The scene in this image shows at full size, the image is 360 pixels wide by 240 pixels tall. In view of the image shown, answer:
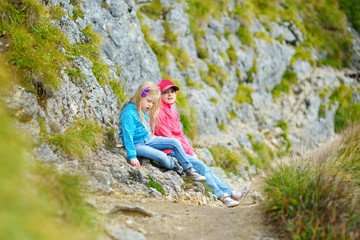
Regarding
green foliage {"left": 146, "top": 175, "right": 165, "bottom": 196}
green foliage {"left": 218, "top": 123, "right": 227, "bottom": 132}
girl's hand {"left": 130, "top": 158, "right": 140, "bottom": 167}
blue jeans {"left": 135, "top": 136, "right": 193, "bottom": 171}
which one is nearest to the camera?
green foliage {"left": 146, "top": 175, "right": 165, "bottom": 196}

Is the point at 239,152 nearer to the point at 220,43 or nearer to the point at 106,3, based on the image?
the point at 220,43

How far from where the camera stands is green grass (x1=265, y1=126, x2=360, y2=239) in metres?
3.29

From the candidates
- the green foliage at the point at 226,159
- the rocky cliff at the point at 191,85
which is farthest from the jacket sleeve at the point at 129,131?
the green foliage at the point at 226,159

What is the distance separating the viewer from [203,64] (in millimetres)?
12219

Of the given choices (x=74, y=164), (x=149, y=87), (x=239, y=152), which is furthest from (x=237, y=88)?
(x=74, y=164)

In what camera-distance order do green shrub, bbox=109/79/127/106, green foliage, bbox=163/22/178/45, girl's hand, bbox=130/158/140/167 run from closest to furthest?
girl's hand, bbox=130/158/140/167
green shrub, bbox=109/79/127/106
green foliage, bbox=163/22/178/45

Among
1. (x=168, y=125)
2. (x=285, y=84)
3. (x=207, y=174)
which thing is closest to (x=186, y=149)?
(x=168, y=125)

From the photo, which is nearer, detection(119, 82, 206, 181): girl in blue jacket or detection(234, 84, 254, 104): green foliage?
detection(119, 82, 206, 181): girl in blue jacket

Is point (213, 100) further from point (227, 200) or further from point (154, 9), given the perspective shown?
point (227, 200)

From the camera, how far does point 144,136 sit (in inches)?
230

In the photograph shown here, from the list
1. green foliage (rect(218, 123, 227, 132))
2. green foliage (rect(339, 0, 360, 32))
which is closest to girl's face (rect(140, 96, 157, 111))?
green foliage (rect(218, 123, 227, 132))

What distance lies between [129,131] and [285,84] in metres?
11.9

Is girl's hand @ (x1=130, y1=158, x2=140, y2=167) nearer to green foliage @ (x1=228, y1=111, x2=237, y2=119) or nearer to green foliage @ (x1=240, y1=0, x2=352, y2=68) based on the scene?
green foliage @ (x1=228, y1=111, x2=237, y2=119)

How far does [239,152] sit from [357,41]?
1347 cm
